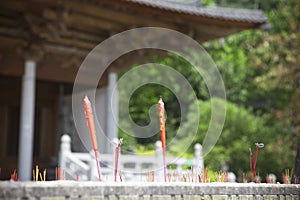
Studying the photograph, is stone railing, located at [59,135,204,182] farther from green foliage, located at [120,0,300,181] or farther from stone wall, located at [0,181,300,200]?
stone wall, located at [0,181,300,200]

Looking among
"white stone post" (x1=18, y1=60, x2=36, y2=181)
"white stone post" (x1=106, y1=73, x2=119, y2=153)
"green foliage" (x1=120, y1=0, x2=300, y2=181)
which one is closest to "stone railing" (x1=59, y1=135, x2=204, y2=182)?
"white stone post" (x1=18, y1=60, x2=36, y2=181)

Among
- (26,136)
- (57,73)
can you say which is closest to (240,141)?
(57,73)

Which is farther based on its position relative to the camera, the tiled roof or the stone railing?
the tiled roof

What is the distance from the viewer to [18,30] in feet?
23.7

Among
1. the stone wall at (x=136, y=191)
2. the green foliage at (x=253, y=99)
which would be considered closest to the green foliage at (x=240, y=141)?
the green foliage at (x=253, y=99)

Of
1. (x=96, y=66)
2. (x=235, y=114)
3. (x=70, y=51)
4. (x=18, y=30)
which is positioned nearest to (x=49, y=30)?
(x=18, y=30)

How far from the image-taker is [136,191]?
2.53 m

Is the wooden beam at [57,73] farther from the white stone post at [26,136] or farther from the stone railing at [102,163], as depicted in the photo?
the stone railing at [102,163]

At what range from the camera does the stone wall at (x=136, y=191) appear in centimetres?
225

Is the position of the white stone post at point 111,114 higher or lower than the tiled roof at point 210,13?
lower

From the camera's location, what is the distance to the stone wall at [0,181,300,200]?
2246 millimetres

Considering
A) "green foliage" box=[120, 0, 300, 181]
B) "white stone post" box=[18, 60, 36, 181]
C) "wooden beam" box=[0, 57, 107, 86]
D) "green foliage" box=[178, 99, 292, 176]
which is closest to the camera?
"white stone post" box=[18, 60, 36, 181]

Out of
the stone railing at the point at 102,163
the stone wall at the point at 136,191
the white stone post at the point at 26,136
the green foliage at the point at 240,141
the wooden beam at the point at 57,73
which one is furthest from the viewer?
the green foliage at the point at 240,141

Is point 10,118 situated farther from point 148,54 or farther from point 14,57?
point 148,54
